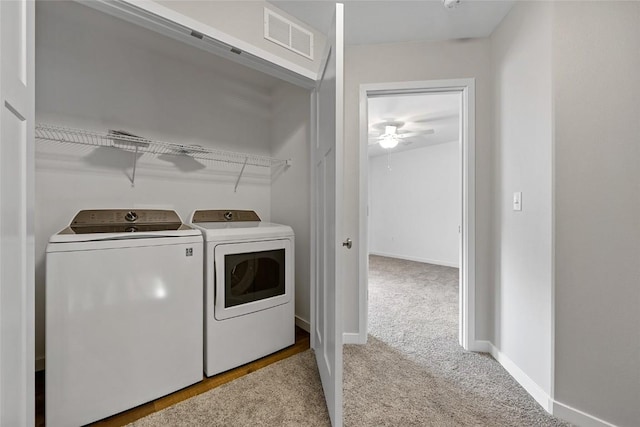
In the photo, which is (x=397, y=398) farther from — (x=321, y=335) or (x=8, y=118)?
(x=8, y=118)

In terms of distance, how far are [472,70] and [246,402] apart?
2.61m

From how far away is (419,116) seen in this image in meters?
3.75

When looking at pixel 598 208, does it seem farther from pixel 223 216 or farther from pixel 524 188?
pixel 223 216

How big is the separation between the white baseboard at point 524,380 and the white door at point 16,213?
2.14m

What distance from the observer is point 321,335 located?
5.34 ft

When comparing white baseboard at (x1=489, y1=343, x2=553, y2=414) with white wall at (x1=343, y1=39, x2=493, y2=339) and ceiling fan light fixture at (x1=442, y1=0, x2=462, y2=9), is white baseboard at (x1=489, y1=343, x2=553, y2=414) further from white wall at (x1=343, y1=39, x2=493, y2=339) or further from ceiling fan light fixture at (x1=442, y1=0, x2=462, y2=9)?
ceiling fan light fixture at (x1=442, y1=0, x2=462, y2=9)

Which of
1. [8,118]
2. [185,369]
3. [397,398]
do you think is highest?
[8,118]

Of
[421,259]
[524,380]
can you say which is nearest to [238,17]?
[524,380]

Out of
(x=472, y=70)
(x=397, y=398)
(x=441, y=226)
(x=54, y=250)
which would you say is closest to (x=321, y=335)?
(x=397, y=398)

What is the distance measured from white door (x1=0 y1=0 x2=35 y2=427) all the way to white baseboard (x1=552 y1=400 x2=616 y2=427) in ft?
7.02

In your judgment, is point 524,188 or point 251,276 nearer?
point 524,188

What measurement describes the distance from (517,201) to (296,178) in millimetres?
1630

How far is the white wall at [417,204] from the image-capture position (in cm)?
525

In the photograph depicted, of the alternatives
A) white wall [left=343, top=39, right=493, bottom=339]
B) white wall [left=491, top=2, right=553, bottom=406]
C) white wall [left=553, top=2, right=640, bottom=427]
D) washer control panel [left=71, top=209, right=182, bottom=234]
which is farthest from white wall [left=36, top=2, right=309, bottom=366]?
white wall [left=553, top=2, right=640, bottom=427]
